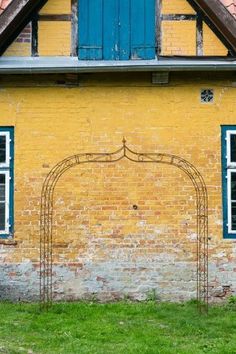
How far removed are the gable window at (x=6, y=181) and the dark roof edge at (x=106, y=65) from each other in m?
1.02

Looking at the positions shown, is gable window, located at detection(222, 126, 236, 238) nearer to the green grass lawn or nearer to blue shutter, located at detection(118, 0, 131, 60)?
the green grass lawn

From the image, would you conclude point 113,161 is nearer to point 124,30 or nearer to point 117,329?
point 124,30

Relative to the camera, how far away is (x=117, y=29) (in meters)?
9.98

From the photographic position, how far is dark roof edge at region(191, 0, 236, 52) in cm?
959

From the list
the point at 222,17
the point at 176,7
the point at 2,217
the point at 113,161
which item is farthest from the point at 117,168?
the point at 222,17

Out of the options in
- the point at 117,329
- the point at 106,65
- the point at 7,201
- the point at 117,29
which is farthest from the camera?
the point at 7,201

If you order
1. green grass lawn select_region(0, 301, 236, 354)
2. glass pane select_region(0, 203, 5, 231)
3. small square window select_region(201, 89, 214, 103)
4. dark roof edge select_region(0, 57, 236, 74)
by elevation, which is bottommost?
green grass lawn select_region(0, 301, 236, 354)

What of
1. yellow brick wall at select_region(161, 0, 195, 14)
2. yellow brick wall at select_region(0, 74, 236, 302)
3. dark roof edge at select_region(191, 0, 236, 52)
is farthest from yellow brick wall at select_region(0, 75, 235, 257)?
yellow brick wall at select_region(161, 0, 195, 14)

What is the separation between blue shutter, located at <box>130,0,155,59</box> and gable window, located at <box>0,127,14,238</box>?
7.80ft

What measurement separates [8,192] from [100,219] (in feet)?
5.01

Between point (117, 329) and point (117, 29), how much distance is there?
185 inches

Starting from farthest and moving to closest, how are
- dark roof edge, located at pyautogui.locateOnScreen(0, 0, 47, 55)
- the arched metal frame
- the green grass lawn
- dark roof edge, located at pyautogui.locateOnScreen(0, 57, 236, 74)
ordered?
the arched metal frame
dark roof edge, located at pyautogui.locateOnScreen(0, 57, 236, 74)
dark roof edge, located at pyautogui.locateOnScreen(0, 0, 47, 55)
the green grass lawn

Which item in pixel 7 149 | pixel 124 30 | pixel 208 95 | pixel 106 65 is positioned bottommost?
Result: pixel 7 149

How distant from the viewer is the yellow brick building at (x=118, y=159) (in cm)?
993
